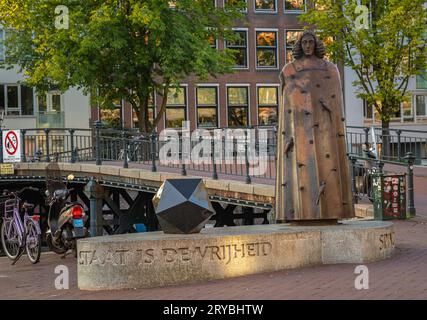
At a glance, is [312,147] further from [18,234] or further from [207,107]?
[207,107]

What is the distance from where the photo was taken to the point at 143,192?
2636cm

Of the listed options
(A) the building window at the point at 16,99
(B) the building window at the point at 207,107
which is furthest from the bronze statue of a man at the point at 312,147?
(A) the building window at the point at 16,99

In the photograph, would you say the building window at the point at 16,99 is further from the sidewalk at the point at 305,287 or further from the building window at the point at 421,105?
the sidewalk at the point at 305,287

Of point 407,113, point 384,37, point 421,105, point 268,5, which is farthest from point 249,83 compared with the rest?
point 384,37

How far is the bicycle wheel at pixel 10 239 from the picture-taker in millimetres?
18281

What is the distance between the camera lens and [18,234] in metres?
18.1

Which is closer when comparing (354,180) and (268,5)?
(354,180)

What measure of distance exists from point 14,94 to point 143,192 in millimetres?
28953

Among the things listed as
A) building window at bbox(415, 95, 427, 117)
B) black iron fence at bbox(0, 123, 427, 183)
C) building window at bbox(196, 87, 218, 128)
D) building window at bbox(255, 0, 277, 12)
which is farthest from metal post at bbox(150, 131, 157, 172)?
building window at bbox(415, 95, 427, 117)

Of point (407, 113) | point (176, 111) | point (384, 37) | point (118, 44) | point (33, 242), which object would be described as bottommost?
point (33, 242)

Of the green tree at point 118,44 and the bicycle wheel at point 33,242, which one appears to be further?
the green tree at point 118,44

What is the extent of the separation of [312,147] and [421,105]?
1848 inches

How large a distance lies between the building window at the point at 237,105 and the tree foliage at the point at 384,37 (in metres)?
12.6

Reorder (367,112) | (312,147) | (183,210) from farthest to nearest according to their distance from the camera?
(367,112) < (312,147) < (183,210)
